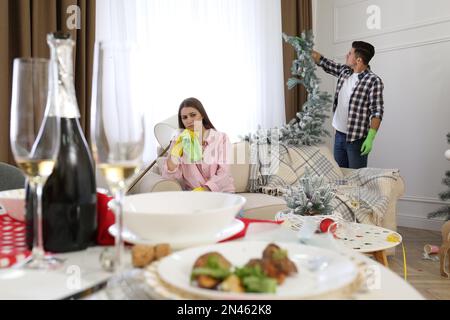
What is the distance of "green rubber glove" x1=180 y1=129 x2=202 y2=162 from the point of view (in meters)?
2.87

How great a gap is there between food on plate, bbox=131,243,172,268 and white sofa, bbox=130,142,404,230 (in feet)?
6.48

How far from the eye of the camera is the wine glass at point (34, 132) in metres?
0.65

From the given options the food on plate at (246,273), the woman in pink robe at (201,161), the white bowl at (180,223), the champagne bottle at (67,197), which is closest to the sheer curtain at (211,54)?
the woman in pink robe at (201,161)

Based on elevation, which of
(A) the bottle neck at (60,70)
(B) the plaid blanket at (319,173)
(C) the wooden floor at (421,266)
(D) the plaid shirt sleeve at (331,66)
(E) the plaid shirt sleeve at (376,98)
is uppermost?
(D) the plaid shirt sleeve at (331,66)

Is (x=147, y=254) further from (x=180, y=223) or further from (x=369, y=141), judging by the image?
(x=369, y=141)

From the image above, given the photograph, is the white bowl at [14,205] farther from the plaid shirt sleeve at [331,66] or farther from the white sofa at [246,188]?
the plaid shirt sleeve at [331,66]

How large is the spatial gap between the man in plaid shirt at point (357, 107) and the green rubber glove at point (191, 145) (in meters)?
1.69

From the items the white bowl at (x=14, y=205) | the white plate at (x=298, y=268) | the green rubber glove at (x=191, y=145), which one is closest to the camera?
the white plate at (x=298, y=268)

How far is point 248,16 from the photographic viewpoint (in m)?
4.72

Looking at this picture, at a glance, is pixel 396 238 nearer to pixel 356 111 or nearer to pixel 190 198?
pixel 190 198

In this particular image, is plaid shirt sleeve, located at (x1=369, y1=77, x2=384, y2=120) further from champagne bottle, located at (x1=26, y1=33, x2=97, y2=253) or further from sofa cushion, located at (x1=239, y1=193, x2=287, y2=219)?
champagne bottle, located at (x1=26, y1=33, x2=97, y2=253)

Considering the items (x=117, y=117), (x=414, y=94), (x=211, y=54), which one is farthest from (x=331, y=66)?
(x=117, y=117)

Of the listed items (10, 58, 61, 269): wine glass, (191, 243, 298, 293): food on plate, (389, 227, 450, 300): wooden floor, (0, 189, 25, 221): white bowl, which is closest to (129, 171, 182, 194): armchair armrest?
(389, 227, 450, 300): wooden floor
